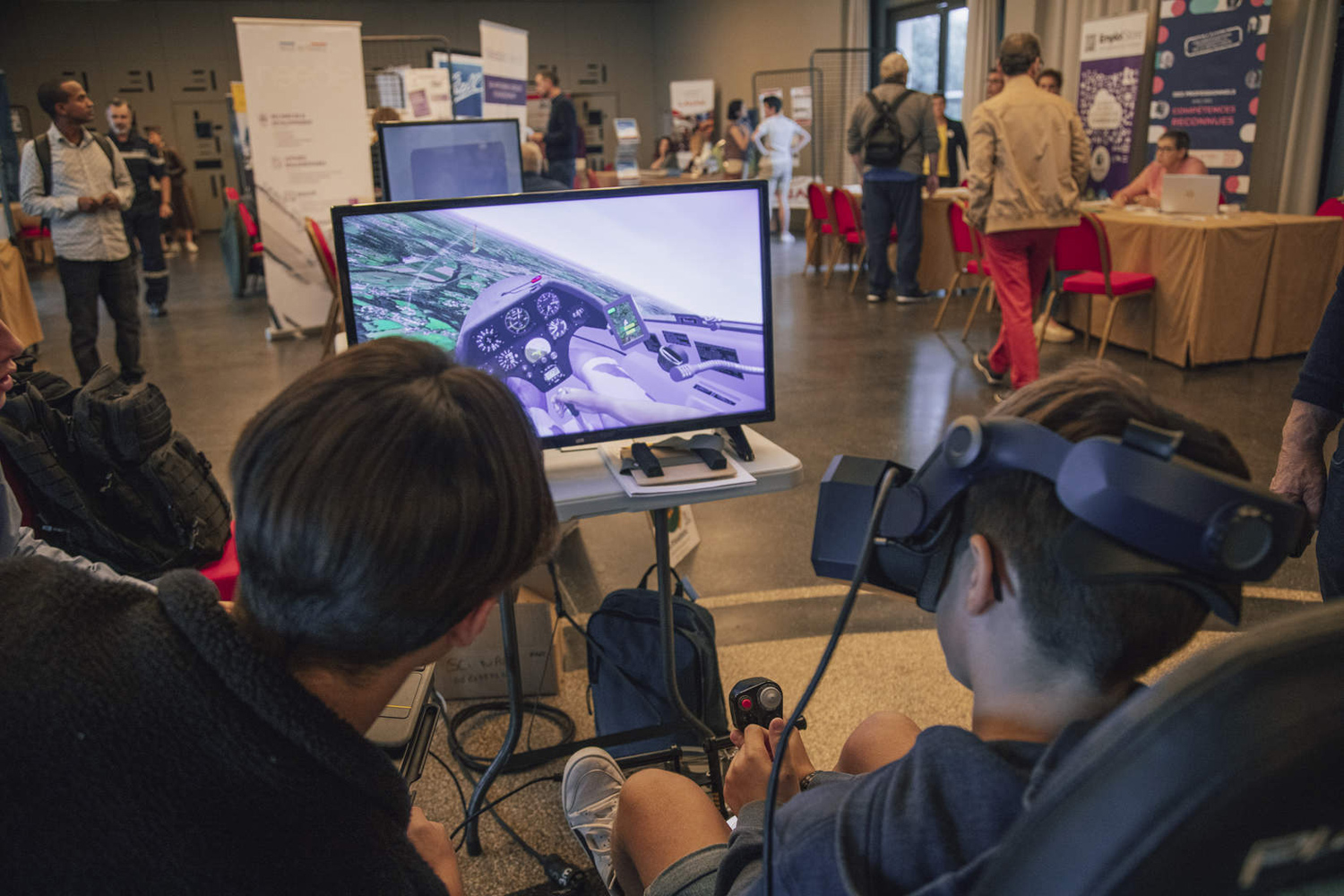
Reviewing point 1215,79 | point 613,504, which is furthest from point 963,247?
point 613,504

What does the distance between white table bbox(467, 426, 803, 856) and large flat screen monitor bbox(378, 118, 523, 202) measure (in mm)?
1817

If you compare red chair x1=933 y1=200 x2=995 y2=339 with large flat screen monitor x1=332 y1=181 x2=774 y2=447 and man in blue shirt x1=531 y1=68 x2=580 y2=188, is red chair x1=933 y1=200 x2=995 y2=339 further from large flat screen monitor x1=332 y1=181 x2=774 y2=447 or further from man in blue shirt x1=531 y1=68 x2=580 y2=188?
large flat screen monitor x1=332 y1=181 x2=774 y2=447

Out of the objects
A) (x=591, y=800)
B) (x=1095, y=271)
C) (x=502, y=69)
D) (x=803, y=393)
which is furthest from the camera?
(x=502, y=69)

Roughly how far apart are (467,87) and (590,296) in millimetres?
6285

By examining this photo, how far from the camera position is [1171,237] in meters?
4.79

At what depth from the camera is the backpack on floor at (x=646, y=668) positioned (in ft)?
6.30

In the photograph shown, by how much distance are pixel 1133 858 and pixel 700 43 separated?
1456 centimetres

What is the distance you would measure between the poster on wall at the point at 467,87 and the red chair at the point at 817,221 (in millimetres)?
2620

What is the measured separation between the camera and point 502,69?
269 inches

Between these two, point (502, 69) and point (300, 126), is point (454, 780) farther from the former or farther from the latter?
point (502, 69)

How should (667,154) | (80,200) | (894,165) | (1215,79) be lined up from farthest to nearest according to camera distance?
1. (667,154)
2. (894,165)
3. (1215,79)
4. (80,200)

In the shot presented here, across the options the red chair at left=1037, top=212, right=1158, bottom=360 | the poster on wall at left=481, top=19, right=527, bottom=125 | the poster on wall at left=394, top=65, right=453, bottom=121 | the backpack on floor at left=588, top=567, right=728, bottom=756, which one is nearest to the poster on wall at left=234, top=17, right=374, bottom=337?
the poster on wall at left=481, top=19, right=527, bottom=125

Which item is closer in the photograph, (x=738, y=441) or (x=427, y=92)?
(x=738, y=441)

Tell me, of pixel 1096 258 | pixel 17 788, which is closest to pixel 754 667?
pixel 17 788
